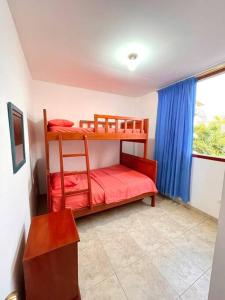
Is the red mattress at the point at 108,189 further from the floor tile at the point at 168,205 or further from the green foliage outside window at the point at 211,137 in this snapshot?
the green foliage outside window at the point at 211,137

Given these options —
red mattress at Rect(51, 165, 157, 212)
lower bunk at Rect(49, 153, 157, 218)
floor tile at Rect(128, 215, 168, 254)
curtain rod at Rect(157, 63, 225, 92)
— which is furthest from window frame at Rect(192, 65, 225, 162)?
floor tile at Rect(128, 215, 168, 254)

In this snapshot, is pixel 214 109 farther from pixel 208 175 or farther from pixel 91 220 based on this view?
pixel 91 220

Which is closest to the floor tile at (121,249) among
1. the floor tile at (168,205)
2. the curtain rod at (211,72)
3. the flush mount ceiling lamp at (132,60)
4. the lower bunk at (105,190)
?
the lower bunk at (105,190)

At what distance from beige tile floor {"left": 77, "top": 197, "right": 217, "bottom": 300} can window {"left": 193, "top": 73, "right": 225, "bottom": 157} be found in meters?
1.26

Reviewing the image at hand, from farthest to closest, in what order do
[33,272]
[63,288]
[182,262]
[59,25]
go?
1. [182,262]
2. [59,25]
3. [63,288]
4. [33,272]

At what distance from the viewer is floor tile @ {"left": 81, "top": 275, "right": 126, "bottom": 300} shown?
1.21 m

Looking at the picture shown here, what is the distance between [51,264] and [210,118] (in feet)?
9.70

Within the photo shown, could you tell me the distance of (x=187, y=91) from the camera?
100 inches

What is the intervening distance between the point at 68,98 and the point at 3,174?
277 centimetres

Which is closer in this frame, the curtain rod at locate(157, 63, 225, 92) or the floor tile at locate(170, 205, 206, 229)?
the curtain rod at locate(157, 63, 225, 92)

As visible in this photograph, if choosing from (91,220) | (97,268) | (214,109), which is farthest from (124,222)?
(214,109)

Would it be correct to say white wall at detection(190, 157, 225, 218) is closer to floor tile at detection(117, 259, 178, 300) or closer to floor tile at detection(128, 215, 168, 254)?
floor tile at detection(128, 215, 168, 254)

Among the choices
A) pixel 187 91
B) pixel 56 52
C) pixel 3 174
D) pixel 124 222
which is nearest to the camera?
pixel 3 174

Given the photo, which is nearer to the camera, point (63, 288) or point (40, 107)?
point (63, 288)
